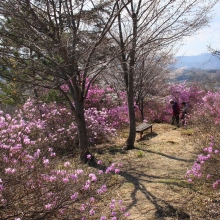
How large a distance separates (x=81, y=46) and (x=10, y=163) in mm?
3681

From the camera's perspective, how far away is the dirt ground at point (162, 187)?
4.00 meters

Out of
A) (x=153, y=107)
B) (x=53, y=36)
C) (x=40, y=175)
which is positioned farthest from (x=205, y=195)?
(x=153, y=107)

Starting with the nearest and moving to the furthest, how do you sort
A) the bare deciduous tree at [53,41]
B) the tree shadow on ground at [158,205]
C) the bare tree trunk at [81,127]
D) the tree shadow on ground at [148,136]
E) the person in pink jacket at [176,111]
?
1. the tree shadow on ground at [158,205]
2. the bare deciduous tree at [53,41]
3. the bare tree trunk at [81,127]
4. the tree shadow on ground at [148,136]
5. the person in pink jacket at [176,111]

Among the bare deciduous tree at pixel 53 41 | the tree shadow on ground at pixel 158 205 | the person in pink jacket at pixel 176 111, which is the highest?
the bare deciduous tree at pixel 53 41

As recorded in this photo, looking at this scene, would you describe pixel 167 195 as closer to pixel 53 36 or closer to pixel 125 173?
pixel 125 173

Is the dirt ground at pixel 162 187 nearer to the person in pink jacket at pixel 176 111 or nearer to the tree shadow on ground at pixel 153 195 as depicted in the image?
the tree shadow on ground at pixel 153 195

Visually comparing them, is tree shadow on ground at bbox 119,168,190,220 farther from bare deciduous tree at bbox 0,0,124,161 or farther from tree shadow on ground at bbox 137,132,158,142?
tree shadow on ground at bbox 137,132,158,142

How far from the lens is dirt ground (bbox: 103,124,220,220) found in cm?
400

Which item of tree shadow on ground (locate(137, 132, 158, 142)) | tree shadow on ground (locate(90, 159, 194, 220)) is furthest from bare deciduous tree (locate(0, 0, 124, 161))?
tree shadow on ground (locate(137, 132, 158, 142))

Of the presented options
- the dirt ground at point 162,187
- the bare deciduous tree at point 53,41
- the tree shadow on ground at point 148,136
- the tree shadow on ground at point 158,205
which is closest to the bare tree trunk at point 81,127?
the bare deciduous tree at point 53,41

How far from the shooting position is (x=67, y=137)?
26.9ft

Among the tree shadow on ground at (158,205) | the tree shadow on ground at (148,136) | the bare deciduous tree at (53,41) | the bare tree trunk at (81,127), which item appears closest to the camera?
the tree shadow on ground at (158,205)

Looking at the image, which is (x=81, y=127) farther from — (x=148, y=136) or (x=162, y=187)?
(x=148, y=136)

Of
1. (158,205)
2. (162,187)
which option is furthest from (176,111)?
(158,205)
